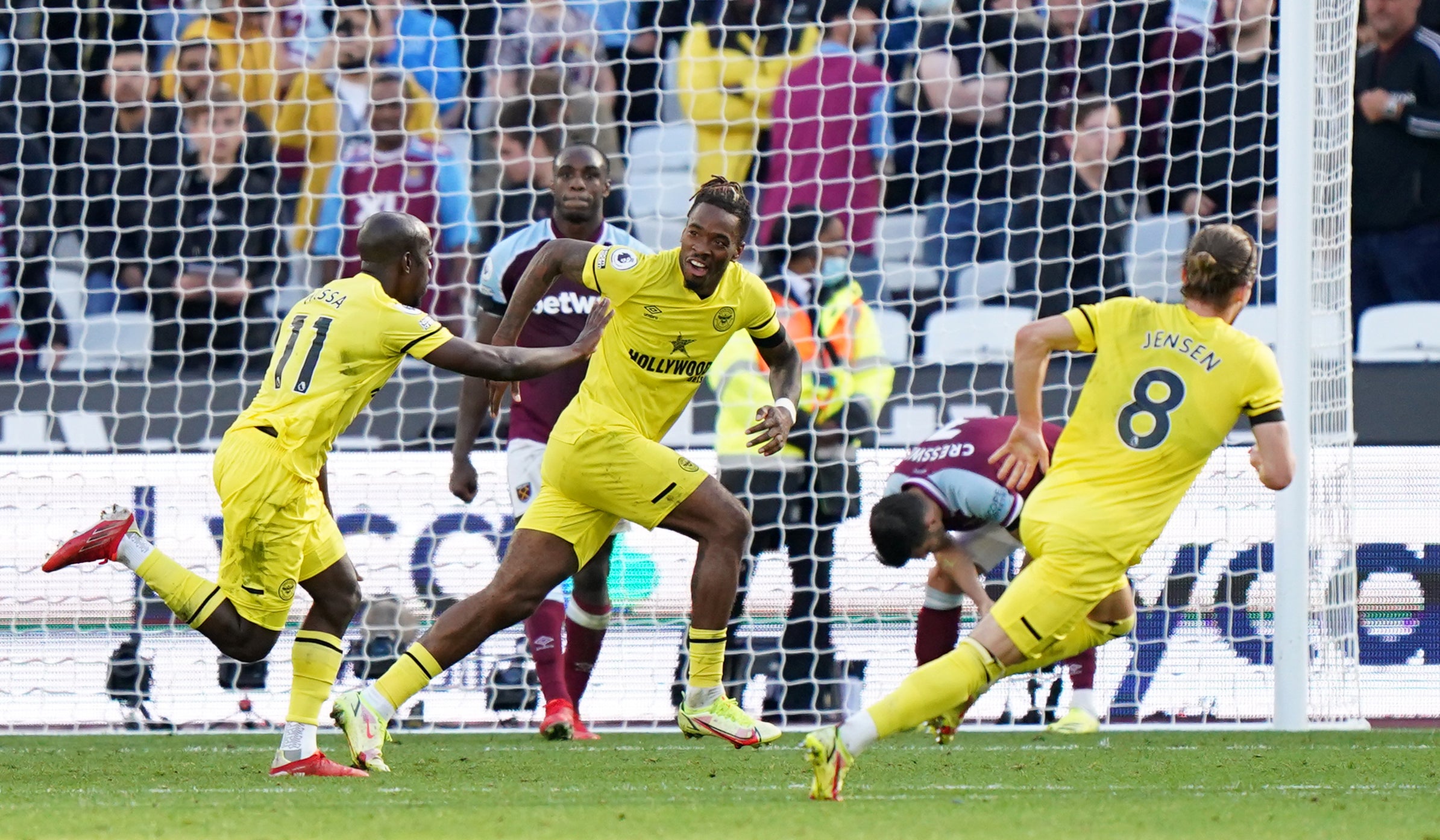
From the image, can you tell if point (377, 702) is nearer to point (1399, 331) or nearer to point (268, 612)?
point (268, 612)

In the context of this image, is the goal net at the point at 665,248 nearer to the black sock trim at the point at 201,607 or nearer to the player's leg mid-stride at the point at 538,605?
the player's leg mid-stride at the point at 538,605

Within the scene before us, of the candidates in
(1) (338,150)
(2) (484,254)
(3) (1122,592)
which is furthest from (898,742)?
(1) (338,150)

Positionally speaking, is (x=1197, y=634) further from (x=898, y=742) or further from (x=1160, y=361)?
(x=1160, y=361)

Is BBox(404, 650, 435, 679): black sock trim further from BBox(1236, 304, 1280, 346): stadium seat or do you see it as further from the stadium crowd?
BBox(1236, 304, 1280, 346): stadium seat

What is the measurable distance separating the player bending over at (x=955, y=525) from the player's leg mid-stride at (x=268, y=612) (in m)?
1.91

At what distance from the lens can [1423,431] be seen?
716 centimetres

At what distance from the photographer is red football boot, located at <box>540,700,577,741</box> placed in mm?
6102

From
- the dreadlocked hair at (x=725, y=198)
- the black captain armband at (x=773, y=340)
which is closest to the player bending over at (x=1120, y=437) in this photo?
the dreadlocked hair at (x=725, y=198)

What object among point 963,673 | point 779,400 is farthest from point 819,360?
point 963,673

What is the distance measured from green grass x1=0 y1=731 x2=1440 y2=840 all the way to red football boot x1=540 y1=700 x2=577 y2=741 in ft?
0.30

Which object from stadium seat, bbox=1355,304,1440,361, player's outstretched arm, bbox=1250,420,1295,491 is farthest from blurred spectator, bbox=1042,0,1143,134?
player's outstretched arm, bbox=1250,420,1295,491

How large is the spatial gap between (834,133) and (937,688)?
5.20 metres

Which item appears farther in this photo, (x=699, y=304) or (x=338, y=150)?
(x=338, y=150)

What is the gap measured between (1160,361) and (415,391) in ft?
15.5
